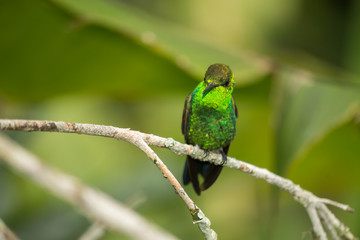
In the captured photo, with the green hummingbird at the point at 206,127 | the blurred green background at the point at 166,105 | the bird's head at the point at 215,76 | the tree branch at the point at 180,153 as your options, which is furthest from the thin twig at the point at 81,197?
the bird's head at the point at 215,76

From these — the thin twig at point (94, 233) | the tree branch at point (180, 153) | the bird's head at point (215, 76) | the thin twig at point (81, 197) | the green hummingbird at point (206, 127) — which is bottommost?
the thin twig at point (94, 233)

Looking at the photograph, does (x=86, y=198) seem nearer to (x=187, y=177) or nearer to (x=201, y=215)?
(x=187, y=177)

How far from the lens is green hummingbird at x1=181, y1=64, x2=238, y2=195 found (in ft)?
4.56

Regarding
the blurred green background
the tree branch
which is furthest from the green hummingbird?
the blurred green background

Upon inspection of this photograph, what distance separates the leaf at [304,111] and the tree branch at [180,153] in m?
0.18

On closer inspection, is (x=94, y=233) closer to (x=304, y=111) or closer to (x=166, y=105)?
(x=304, y=111)

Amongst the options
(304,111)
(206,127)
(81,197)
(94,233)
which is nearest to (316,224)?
(206,127)

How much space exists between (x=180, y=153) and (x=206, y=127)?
31cm

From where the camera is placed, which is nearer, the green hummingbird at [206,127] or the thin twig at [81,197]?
the green hummingbird at [206,127]

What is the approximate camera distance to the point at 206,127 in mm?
1454

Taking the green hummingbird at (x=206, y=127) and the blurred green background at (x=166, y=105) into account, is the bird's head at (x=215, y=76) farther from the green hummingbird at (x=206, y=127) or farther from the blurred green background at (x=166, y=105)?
the blurred green background at (x=166, y=105)

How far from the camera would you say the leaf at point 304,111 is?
5.03 ft

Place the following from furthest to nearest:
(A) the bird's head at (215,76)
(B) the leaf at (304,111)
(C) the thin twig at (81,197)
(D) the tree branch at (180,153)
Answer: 1. (C) the thin twig at (81,197)
2. (B) the leaf at (304,111)
3. (A) the bird's head at (215,76)
4. (D) the tree branch at (180,153)

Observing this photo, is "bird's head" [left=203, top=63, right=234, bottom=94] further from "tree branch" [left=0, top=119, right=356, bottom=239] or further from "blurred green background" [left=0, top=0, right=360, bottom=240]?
"blurred green background" [left=0, top=0, right=360, bottom=240]
